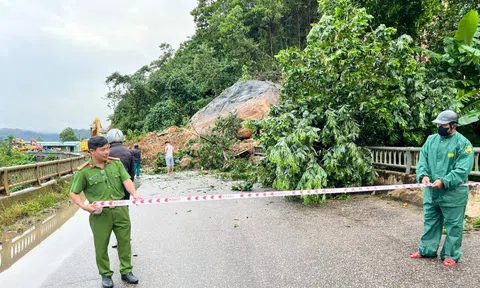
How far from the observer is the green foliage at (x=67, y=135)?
8662 cm

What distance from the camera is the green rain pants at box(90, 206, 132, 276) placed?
13.1 ft

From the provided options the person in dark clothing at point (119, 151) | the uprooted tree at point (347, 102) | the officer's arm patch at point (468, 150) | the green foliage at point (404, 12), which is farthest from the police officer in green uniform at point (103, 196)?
the green foliage at point (404, 12)

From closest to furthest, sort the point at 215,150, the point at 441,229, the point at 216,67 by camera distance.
→ 1. the point at 441,229
2. the point at 215,150
3. the point at 216,67

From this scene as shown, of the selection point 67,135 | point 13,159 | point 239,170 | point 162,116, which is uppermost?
point 67,135

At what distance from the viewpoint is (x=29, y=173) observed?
9.55 meters

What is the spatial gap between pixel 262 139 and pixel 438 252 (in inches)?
210

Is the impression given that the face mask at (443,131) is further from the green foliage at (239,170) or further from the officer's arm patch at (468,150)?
the green foliage at (239,170)

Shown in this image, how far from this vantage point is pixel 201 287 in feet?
13.1

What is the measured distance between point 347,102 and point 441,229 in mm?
5704

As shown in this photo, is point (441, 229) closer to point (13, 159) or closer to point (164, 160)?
point (164, 160)

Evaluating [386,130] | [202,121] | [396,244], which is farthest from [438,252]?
[202,121]

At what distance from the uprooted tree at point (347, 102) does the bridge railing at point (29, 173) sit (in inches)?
238

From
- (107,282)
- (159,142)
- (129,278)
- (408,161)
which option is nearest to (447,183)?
(129,278)

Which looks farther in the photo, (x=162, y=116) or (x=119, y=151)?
(x=162, y=116)
